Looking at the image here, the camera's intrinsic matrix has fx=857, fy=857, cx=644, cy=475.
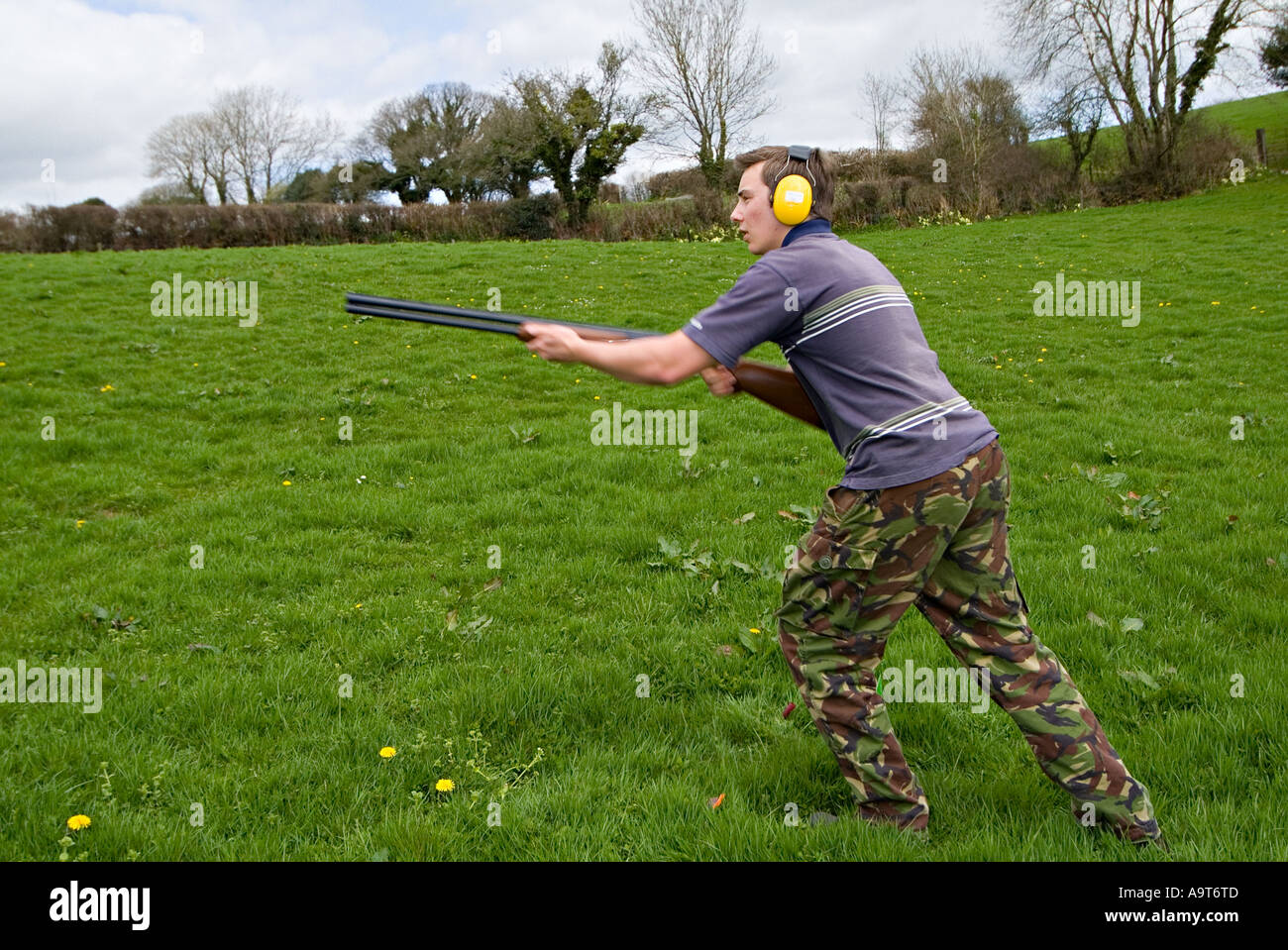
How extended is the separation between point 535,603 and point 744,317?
3036mm

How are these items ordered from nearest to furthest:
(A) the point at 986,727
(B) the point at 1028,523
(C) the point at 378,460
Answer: (A) the point at 986,727 → (B) the point at 1028,523 → (C) the point at 378,460

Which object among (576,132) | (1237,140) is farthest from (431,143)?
(1237,140)

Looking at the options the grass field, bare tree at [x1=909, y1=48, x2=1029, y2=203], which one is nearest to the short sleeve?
the grass field

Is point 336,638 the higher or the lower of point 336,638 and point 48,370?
the lower

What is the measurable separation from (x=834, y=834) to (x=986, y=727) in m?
1.21

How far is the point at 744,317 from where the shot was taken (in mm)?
2826

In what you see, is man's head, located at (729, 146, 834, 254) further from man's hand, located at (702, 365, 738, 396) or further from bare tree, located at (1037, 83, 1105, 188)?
bare tree, located at (1037, 83, 1105, 188)

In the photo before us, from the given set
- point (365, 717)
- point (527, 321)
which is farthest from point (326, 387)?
point (527, 321)

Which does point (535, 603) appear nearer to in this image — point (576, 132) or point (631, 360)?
point (631, 360)

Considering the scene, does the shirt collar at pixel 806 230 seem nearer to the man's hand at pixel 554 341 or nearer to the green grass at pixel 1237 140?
the man's hand at pixel 554 341

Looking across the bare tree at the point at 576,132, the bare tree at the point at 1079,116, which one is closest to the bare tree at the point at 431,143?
the bare tree at the point at 576,132

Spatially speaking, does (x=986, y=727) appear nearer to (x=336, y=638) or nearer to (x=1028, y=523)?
(x=1028, y=523)

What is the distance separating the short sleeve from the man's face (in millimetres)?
307
